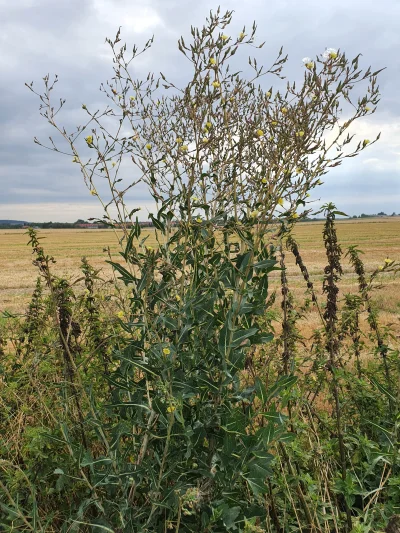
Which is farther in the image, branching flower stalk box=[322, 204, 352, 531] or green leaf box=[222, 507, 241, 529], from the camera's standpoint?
branching flower stalk box=[322, 204, 352, 531]

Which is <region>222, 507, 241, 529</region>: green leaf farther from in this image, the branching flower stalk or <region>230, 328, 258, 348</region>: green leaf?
the branching flower stalk

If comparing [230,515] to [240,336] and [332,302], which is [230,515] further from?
[332,302]

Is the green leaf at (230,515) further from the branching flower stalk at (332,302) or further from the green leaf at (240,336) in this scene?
the branching flower stalk at (332,302)

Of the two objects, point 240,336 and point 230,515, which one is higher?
point 240,336

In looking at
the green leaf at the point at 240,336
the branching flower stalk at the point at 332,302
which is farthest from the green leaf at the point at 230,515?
the branching flower stalk at the point at 332,302

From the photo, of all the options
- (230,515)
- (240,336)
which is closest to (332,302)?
(240,336)

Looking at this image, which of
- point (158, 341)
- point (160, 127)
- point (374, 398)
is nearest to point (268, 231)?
point (158, 341)

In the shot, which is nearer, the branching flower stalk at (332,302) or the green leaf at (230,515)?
the green leaf at (230,515)

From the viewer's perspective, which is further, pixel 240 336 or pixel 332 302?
pixel 332 302

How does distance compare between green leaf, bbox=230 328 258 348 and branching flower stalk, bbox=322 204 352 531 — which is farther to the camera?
branching flower stalk, bbox=322 204 352 531

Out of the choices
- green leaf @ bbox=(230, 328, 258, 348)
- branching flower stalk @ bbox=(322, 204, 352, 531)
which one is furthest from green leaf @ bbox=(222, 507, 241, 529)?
branching flower stalk @ bbox=(322, 204, 352, 531)

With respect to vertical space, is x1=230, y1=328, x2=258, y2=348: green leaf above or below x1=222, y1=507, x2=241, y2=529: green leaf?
above

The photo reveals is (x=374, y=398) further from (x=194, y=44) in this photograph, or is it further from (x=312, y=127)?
(x=194, y=44)

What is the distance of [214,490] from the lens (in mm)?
1951
